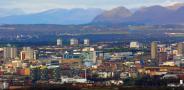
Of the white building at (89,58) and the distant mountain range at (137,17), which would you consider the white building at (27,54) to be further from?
the distant mountain range at (137,17)

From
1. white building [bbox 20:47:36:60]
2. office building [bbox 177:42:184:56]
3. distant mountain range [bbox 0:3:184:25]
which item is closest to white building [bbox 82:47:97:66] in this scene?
white building [bbox 20:47:36:60]

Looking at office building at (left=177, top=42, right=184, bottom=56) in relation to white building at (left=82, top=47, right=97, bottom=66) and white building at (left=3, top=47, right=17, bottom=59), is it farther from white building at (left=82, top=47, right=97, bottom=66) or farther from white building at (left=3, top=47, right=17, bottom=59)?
white building at (left=3, top=47, right=17, bottom=59)

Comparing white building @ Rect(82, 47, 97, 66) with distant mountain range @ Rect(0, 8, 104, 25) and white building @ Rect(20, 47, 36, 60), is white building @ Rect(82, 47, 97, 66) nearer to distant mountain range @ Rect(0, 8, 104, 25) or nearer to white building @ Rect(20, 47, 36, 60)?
white building @ Rect(20, 47, 36, 60)

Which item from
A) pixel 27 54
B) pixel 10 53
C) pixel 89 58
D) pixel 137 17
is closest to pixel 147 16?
pixel 137 17

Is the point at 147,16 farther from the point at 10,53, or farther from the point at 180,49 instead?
the point at 10,53

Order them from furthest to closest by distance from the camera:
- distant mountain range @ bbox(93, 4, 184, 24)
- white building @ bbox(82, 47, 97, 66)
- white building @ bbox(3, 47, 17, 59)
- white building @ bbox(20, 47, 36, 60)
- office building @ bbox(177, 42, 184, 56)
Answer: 1. distant mountain range @ bbox(93, 4, 184, 24)
2. office building @ bbox(177, 42, 184, 56)
3. white building @ bbox(3, 47, 17, 59)
4. white building @ bbox(20, 47, 36, 60)
5. white building @ bbox(82, 47, 97, 66)

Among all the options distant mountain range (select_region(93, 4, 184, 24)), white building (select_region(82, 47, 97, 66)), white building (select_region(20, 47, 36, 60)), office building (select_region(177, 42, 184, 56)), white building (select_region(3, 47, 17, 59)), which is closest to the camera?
white building (select_region(82, 47, 97, 66))

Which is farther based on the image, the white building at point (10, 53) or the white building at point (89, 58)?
the white building at point (10, 53)

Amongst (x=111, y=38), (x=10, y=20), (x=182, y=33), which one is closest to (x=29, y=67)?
(x=111, y=38)

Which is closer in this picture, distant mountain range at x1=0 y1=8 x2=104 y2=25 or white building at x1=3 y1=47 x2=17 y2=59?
white building at x1=3 y1=47 x2=17 y2=59

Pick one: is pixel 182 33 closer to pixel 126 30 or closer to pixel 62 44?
pixel 126 30

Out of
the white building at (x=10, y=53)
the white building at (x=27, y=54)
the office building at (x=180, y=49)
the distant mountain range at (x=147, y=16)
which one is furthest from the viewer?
the distant mountain range at (x=147, y=16)

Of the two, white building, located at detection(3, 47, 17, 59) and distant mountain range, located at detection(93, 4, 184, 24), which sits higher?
distant mountain range, located at detection(93, 4, 184, 24)

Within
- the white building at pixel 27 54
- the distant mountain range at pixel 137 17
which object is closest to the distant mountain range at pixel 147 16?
the distant mountain range at pixel 137 17
